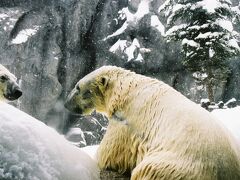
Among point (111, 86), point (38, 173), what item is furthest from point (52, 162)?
point (111, 86)

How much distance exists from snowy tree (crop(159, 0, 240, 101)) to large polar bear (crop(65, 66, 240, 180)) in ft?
32.5

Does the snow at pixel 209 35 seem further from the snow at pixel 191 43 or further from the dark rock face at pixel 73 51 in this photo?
the dark rock face at pixel 73 51

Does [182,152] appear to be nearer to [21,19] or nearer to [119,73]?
[119,73]

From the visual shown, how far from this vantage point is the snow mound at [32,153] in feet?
7.28

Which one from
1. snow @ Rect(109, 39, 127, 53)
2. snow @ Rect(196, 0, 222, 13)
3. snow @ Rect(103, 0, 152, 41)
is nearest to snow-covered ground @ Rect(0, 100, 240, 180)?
snow @ Rect(196, 0, 222, 13)

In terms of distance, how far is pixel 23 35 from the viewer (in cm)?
1995

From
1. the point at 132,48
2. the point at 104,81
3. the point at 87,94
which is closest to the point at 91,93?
the point at 87,94

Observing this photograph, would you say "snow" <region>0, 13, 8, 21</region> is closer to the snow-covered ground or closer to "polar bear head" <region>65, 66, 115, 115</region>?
"polar bear head" <region>65, 66, 115, 115</region>

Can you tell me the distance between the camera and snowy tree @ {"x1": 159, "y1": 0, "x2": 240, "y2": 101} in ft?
43.9

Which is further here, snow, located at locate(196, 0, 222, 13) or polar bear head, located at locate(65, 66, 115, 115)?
snow, located at locate(196, 0, 222, 13)

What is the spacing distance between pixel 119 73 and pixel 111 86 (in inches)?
5.8

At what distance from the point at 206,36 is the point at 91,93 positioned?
10047 millimetres

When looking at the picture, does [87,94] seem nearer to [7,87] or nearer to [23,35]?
[7,87]

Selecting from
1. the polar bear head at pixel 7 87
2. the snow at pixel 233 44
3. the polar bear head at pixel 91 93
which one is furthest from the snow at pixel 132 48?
the polar bear head at pixel 91 93
